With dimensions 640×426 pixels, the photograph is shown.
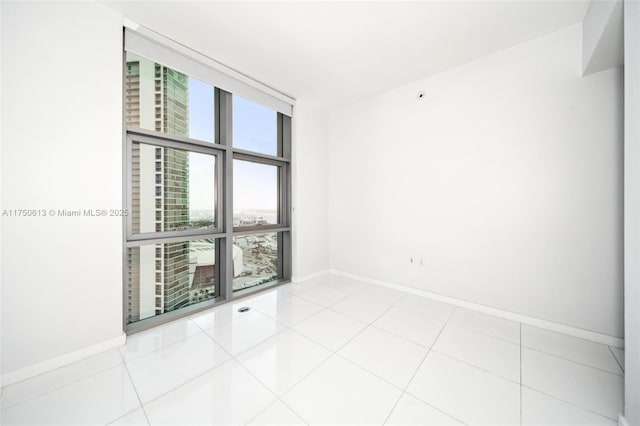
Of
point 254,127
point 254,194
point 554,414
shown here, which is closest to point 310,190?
point 254,194

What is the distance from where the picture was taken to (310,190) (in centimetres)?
347

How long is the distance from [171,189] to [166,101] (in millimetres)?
887

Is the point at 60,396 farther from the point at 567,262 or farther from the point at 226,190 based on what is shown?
the point at 567,262

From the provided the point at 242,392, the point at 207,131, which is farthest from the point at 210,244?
the point at 242,392

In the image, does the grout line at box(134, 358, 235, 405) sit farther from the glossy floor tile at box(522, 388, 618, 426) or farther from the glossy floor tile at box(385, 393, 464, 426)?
the glossy floor tile at box(522, 388, 618, 426)

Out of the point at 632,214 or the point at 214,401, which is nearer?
the point at 632,214

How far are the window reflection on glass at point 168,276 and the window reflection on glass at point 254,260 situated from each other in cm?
29

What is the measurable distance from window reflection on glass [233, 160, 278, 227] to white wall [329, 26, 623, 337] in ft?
4.76

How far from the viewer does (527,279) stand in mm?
2117

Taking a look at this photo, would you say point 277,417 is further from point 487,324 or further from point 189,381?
point 487,324

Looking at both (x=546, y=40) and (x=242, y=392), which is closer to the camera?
(x=242, y=392)

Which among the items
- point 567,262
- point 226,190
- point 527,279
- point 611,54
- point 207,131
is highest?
point 611,54

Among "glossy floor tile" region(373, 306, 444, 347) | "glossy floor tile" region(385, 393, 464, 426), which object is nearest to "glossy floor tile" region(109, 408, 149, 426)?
"glossy floor tile" region(385, 393, 464, 426)

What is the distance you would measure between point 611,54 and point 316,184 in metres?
3.01
